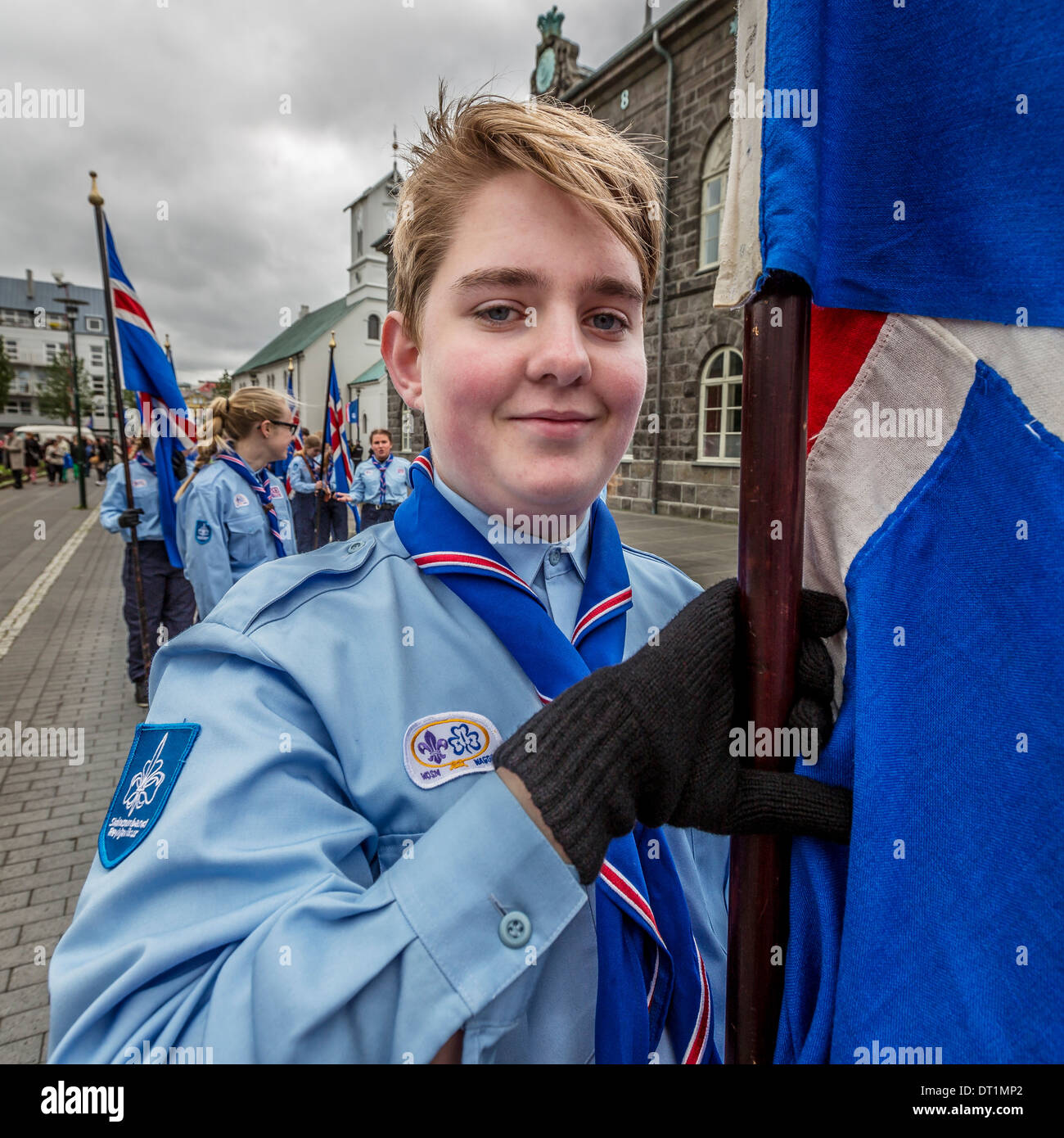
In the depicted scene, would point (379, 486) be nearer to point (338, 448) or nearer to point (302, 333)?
point (338, 448)

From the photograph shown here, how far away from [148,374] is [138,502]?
1377 millimetres

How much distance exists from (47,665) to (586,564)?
7.08 m

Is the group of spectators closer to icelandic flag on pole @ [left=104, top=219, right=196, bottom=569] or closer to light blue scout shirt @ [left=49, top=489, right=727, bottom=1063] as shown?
icelandic flag on pole @ [left=104, top=219, right=196, bottom=569]

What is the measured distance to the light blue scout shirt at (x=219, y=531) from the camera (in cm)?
468

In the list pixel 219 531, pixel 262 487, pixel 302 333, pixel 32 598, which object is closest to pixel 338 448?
pixel 32 598

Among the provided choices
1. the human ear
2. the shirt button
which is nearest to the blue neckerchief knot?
the human ear

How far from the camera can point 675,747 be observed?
90 centimetres

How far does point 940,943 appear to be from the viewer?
0.88m

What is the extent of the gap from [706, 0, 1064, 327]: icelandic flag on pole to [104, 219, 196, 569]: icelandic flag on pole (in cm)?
492

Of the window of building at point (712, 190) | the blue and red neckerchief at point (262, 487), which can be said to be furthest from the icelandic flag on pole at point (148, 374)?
the window of building at point (712, 190)

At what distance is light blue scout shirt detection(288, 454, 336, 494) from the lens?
11648mm

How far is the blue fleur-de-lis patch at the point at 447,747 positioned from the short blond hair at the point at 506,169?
70 cm
